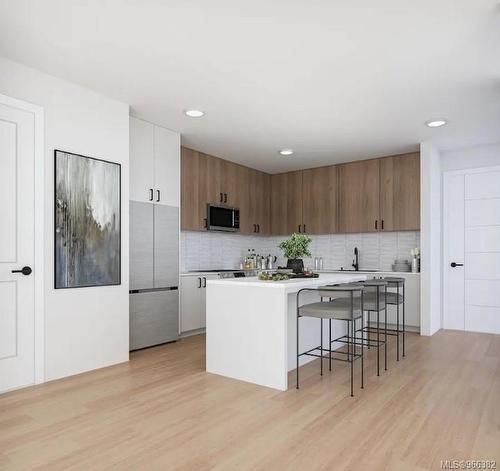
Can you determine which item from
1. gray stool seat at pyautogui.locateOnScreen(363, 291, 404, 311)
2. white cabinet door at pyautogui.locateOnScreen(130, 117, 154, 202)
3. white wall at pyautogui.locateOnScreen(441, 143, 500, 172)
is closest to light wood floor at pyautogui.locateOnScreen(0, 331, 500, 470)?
gray stool seat at pyautogui.locateOnScreen(363, 291, 404, 311)

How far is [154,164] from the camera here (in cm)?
460

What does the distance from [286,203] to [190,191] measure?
2.08m

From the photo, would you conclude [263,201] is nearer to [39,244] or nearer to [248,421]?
[39,244]

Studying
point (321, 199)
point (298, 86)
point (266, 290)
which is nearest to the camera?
point (266, 290)

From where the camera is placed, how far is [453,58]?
9.82 feet

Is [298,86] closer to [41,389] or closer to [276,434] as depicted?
[276,434]

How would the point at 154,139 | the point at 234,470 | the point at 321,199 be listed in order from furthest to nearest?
the point at 321,199
the point at 154,139
the point at 234,470

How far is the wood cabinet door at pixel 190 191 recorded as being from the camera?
532 centimetres

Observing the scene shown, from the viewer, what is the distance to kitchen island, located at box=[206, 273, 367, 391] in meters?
3.16

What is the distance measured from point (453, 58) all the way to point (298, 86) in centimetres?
120

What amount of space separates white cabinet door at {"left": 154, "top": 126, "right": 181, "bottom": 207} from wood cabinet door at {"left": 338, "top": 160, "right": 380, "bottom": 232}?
268 cm

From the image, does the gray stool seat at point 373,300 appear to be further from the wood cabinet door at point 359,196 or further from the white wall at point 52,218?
the white wall at point 52,218

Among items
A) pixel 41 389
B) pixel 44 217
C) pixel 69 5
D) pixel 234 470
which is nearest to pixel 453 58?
pixel 69 5

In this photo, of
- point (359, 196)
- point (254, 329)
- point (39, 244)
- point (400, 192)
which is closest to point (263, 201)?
point (359, 196)
